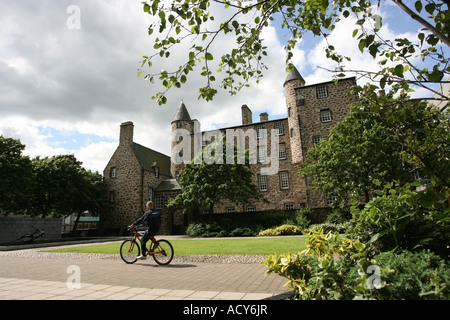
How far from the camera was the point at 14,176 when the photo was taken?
2405cm

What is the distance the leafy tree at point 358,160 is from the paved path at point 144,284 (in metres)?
16.2

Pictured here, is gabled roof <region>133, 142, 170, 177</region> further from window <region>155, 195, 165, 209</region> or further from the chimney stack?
window <region>155, 195, 165, 209</region>

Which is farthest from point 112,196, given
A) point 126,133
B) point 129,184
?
point 126,133

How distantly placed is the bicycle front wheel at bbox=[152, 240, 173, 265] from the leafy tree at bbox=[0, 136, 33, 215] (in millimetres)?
22194

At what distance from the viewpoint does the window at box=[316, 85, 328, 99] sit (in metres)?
30.3

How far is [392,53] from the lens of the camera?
3488 mm

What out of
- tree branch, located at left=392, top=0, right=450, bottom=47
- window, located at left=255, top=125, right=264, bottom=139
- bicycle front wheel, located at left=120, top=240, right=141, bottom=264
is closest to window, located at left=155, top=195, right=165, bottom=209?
window, located at left=255, top=125, right=264, bottom=139

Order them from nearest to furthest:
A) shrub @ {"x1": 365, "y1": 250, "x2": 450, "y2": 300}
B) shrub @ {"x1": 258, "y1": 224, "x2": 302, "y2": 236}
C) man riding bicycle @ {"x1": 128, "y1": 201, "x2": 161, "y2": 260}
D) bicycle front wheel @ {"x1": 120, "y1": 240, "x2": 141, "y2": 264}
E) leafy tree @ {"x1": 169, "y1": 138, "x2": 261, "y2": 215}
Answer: shrub @ {"x1": 365, "y1": 250, "x2": 450, "y2": 300}, man riding bicycle @ {"x1": 128, "y1": 201, "x2": 161, "y2": 260}, bicycle front wheel @ {"x1": 120, "y1": 240, "x2": 141, "y2": 264}, shrub @ {"x1": 258, "y1": 224, "x2": 302, "y2": 236}, leafy tree @ {"x1": 169, "y1": 138, "x2": 261, "y2": 215}

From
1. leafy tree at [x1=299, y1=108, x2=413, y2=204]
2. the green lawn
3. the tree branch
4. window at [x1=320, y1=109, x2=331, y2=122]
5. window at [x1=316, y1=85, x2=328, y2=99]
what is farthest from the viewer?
window at [x1=316, y1=85, x2=328, y2=99]

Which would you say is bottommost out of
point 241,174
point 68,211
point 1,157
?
point 68,211

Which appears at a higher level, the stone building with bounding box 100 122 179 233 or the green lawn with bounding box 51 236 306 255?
the stone building with bounding box 100 122 179 233
